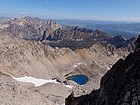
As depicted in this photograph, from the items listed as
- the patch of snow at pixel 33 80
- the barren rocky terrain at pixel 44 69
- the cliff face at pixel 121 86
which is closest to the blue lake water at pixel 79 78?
the barren rocky terrain at pixel 44 69

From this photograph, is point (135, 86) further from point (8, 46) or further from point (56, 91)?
point (8, 46)

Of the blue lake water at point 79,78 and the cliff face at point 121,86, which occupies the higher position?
the cliff face at point 121,86

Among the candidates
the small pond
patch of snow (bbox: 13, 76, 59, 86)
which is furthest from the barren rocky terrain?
patch of snow (bbox: 13, 76, 59, 86)

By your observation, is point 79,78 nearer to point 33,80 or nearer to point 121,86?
point 33,80

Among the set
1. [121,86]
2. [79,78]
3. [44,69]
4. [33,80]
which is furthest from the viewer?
[79,78]

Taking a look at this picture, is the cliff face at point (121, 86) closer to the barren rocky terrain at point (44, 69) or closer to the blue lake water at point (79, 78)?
the barren rocky terrain at point (44, 69)

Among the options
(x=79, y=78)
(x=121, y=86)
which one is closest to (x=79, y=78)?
(x=79, y=78)

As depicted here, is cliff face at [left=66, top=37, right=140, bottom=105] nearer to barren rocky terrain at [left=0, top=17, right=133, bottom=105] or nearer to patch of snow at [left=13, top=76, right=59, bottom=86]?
barren rocky terrain at [left=0, top=17, right=133, bottom=105]

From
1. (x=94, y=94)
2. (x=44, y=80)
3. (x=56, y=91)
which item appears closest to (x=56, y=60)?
(x=44, y=80)
